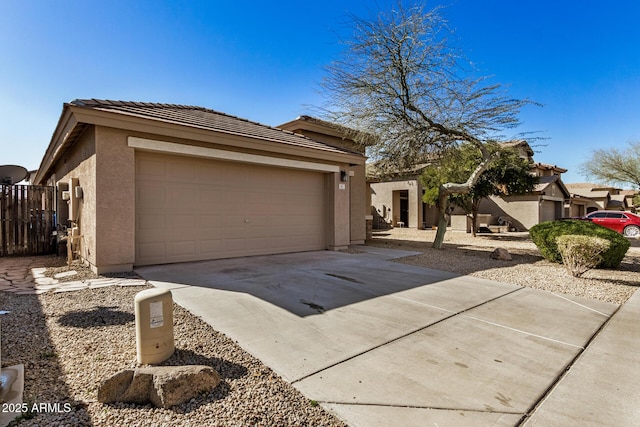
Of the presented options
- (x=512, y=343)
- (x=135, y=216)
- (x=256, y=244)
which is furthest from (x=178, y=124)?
(x=512, y=343)

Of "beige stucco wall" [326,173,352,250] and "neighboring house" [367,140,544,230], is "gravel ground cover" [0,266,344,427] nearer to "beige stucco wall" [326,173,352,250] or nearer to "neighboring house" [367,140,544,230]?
"beige stucco wall" [326,173,352,250]

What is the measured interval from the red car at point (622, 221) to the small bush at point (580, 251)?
15.6m

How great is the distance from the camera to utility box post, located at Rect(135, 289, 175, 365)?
2914 mm

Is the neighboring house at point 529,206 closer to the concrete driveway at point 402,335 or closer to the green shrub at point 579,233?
the green shrub at point 579,233

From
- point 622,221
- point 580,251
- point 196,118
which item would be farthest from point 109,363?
point 622,221

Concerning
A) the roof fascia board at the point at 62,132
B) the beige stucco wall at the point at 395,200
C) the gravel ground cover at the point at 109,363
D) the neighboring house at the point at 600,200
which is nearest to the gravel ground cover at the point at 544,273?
the gravel ground cover at the point at 109,363

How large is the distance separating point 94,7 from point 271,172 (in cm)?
595

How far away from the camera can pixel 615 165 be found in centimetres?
2753

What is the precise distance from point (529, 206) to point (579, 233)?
48.4 ft

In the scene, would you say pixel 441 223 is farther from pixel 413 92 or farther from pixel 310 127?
pixel 310 127

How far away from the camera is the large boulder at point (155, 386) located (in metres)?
2.38

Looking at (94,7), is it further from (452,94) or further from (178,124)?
(452,94)

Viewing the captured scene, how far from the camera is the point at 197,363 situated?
118 inches

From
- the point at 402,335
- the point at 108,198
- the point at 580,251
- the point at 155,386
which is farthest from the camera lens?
the point at 580,251
